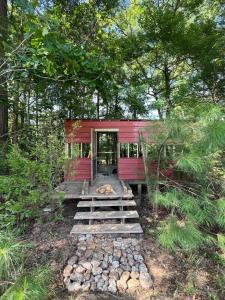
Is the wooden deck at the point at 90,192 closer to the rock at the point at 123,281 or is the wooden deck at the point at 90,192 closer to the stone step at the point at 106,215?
the stone step at the point at 106,215

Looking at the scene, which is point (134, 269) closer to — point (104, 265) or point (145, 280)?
point (145, 280)

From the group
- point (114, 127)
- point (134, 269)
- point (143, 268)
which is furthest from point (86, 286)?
point (114, 127)

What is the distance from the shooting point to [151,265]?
364 centimetres

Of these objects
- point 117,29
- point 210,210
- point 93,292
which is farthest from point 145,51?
point 93,292

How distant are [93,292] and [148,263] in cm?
104

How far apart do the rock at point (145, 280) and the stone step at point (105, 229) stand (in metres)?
1.16

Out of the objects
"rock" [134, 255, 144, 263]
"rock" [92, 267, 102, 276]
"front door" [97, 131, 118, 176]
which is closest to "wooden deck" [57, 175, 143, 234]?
"rock" [134, 255, 144, 263]

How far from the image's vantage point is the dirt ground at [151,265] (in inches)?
121

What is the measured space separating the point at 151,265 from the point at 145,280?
47 centimetres

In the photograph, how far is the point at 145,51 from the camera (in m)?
12.0

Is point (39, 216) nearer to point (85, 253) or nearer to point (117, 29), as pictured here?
point (85, 253)

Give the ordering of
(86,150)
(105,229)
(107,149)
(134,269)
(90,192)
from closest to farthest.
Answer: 1. (134,269)
2. (105,229)
3. (90,192)
4. (86,150)
5. (107,149)

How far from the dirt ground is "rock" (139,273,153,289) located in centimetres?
9

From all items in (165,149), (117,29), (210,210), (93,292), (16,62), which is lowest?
(93,292)
